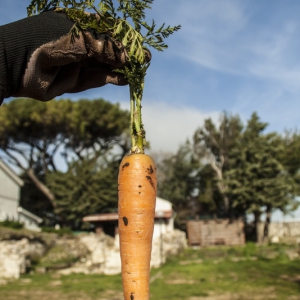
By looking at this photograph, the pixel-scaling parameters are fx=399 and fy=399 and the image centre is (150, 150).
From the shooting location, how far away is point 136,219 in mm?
2668

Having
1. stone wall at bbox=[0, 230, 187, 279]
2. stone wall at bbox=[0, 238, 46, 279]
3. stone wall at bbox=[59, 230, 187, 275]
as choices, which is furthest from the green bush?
stone wall at bbox=[0, 238, 46, 279]

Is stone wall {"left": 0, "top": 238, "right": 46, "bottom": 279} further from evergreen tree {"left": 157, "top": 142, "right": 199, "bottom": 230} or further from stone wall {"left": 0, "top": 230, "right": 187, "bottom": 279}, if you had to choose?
evergreen tree {"left": 157, "top": 142, "right": 199, "bottom": 230}

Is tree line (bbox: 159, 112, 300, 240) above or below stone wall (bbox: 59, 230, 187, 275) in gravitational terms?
above

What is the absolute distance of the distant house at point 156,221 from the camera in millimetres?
25828

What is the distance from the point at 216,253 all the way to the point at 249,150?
1194 centimetres

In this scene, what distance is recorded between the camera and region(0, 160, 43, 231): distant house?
3159 centimetres

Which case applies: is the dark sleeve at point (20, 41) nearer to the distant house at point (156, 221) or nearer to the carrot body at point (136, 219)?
the carrot body at point (136, 219)

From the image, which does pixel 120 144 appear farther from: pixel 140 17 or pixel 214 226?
pixel 140 17

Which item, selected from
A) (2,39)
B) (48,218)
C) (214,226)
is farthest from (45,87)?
(48,218)

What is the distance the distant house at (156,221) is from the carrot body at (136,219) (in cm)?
2131

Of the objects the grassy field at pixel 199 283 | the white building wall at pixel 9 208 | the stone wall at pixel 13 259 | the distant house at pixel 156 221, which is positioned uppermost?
the white building wall at pixel 9 208

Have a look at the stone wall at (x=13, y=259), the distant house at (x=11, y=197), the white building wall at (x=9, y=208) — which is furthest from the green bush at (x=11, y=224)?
the distant house at (x=11, y=197)

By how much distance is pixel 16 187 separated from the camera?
33.8m

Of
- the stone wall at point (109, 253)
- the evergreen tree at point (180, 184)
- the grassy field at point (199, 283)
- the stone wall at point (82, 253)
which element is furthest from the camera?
the evergreen tree at point (180, 184)
